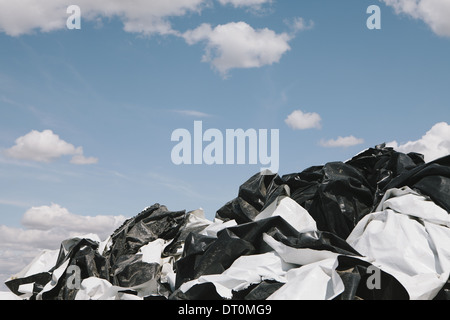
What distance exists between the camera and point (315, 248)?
382 cm

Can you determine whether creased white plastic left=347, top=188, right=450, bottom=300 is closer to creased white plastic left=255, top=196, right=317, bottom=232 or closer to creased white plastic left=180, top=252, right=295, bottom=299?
creased white plastic left=255, top=196, right=317, bottom=232

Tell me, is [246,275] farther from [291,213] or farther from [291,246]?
[291,213]

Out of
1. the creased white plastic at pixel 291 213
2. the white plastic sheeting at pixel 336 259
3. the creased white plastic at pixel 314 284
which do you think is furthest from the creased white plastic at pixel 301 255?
the creased white plastic at pixel 291 213

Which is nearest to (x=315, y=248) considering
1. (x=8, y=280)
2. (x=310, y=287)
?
(x=310, y=287)

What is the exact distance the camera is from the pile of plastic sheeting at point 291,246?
138 inches

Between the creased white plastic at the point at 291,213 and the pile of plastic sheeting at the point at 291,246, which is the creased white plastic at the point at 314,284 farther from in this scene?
the creased white plastic at the point at 291,213

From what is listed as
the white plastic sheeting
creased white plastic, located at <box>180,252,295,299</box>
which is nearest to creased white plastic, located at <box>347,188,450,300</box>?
the white plastic sheeting

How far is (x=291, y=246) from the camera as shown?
3887 mm

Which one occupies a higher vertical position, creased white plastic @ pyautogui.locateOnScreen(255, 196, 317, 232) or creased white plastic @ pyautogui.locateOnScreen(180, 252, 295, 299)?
creased white plastic @ pyautogui.locateOnScreen(255, 196, 317, 232)

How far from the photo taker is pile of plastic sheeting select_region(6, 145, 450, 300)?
351cm

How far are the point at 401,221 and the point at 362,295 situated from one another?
102cm

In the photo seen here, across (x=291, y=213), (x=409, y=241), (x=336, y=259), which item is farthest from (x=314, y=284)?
(x=291, y=213)
